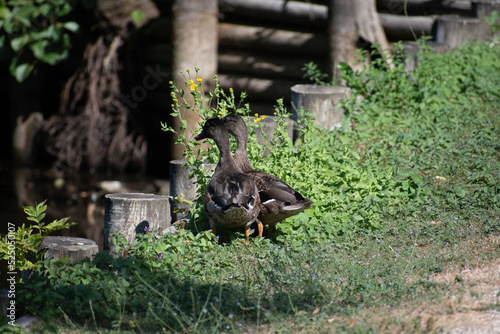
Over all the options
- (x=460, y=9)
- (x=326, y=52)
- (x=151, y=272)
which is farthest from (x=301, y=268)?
(x=460, y=9)

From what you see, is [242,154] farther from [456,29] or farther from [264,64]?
[456,29]

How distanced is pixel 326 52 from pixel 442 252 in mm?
4640

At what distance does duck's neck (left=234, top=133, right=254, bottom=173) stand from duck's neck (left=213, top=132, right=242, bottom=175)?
0.35 ft

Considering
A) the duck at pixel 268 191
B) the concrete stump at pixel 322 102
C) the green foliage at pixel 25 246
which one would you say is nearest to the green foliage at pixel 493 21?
the concrete stump at pixel 322 102

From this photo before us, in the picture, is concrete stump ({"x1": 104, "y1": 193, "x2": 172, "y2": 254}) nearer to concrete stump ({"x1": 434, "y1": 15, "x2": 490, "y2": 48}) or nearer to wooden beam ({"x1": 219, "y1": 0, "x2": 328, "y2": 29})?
wooden beam ({"x1": 219, "y1": 0, "x2": 328, "y2": 29})

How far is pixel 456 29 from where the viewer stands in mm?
8469

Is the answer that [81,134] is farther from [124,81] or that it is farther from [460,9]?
[460,9]

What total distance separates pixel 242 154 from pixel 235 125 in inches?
10.9

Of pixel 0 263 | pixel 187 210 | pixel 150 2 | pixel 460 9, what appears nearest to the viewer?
pixel 187 210

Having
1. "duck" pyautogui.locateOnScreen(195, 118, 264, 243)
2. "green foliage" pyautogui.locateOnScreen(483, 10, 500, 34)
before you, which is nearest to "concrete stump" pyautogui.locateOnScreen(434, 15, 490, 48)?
"green foliage" pyautogui.locateOnScreen(483, 10, 500, 34)

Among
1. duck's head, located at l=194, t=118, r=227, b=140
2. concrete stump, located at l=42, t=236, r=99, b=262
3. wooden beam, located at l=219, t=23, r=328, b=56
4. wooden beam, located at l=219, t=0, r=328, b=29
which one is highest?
wooden beam, located at l=219, t=0, r=328, b=29

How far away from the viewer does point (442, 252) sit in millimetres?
4820

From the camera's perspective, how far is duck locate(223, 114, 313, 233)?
16.3ft

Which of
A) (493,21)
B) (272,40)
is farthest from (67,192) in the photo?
(493,21)
